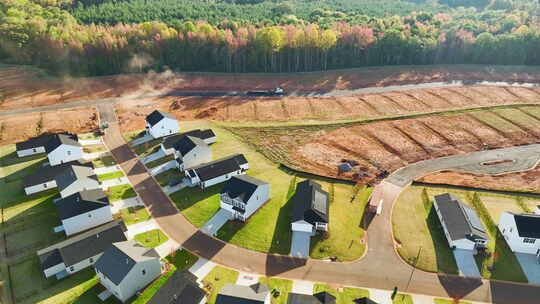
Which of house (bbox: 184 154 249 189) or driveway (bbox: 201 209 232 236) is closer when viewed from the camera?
driveway (bbox: 201 209 232 236)

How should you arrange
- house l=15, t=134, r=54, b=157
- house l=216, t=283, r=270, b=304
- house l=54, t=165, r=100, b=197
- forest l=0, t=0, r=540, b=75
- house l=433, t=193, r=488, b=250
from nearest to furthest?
1. house l=216, t=283, r=270, b=304
2. house l=433, t=193, r=488, b=250
3. house l=54, t=165, r=100, b=197
4. house l=15, t=134, r=54, b=157
5. forest l=0, t=0, r=540, b=75

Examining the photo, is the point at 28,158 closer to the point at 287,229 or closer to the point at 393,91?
the point at 287,229

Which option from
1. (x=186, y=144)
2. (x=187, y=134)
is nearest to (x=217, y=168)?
(x=186, y=144)

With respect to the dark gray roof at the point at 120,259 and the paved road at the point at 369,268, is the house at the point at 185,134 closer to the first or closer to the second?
the paved road at the point at 369,268

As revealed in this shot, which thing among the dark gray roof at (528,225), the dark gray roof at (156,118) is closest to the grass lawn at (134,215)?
the dark gray roof at (156,118)

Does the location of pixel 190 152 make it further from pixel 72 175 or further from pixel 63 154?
pixel 63 154

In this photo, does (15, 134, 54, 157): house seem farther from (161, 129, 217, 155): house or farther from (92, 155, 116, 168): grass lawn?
(161, 129, 217, 155): house

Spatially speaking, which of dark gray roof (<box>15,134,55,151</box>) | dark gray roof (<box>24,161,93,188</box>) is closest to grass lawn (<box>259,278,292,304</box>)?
dark gray roof (<box>24,161,93,188</box>)
